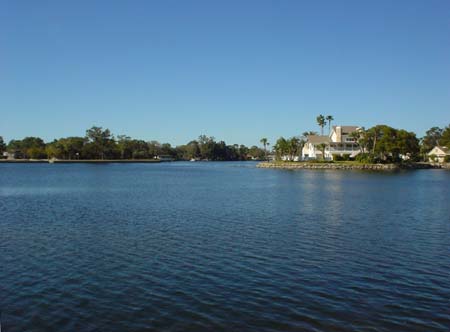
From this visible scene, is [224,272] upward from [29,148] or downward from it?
downward

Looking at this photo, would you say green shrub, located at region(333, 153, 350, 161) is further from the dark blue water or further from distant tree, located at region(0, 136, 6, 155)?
distant tree, located at region(0, 136, 6, 155)

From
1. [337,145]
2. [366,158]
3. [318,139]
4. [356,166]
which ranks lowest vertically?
[356,166]

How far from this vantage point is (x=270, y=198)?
38.6 m

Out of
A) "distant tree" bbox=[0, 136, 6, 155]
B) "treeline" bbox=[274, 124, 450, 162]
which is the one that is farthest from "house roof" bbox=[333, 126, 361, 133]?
"distant tree" bbox=[0, 136, 6, 155]

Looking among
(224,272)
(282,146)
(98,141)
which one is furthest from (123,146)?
(224,272)

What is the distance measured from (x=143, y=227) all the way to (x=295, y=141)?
11731 centimetres

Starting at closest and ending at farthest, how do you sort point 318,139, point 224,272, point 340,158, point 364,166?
1. point 224,272
2. point 364,166
3. point 340,158
4. point 318,139

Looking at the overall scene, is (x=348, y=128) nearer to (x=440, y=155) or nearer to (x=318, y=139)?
(x=318, y=139)

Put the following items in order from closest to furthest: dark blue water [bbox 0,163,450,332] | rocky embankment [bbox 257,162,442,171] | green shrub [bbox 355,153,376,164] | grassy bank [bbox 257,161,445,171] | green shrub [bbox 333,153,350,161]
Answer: dark blue water [bbox 0,163,450,332], rocky embankment [bbox 257,162,442,171], grassy bank [bbox 257,161,445,171], green shrub [bbox 355,153,376,164], green shrub [bbox 333,153,350,161]

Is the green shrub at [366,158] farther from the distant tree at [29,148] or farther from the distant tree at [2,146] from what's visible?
the distant tree at [2,146]

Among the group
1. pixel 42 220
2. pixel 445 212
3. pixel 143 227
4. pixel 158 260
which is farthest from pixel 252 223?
pixel 445 212

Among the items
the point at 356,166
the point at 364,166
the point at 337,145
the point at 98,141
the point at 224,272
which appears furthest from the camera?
the point at 98,141

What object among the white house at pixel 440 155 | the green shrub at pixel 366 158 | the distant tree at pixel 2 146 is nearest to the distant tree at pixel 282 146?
the green shrub at pixel 366 158

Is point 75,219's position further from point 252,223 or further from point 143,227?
point 252,223
